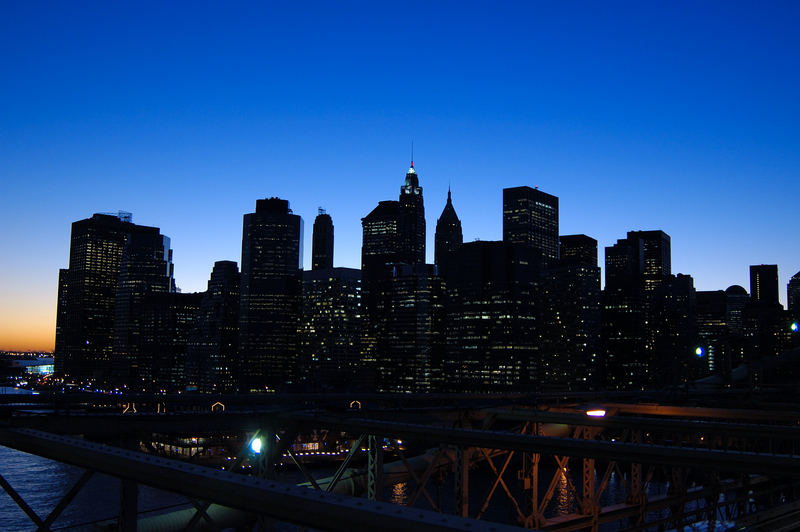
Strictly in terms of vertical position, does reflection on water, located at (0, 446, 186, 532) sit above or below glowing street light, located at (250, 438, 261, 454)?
below

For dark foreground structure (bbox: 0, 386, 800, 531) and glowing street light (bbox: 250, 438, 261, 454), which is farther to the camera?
glowing street light (bbox: 250, 438, 261, 454)

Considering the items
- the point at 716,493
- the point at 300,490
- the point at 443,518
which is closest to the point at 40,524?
the point at 300,490

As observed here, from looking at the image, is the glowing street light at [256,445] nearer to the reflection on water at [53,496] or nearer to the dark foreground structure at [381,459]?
the dark foreground structure at [381,459]

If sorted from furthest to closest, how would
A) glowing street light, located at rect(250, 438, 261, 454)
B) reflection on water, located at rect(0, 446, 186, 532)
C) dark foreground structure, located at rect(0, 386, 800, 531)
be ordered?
reflection on water, located at rect(0, 446, 186, 532) < glowing street light, located at rect(250, 438, 261, 454) < dark foreground structure, located at rect(0, 386, 800, 531)

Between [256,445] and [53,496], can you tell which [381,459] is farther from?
[53,496]

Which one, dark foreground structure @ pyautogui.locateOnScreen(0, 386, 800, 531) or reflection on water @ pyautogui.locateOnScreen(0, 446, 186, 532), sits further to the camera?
reflection on water @ pyautogui.locateOnScreen(0, 446, 186, 532)

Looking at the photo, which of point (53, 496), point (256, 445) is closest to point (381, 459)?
point (256, 445)

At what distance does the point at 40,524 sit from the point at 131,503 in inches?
48.6

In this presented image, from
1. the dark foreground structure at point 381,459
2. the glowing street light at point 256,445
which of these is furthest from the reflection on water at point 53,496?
the glowing street light at point 256,445

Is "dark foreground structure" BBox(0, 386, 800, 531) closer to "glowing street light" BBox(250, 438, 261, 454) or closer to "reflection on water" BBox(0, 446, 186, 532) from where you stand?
"glowing street light" BBox(250, 438, 261, 454)

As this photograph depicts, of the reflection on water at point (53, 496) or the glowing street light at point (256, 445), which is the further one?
the reflection on water at point (53, 496)

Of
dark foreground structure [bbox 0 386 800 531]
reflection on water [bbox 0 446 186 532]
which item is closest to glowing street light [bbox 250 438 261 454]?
dark foreground structure [bbox 0 386 800 531]

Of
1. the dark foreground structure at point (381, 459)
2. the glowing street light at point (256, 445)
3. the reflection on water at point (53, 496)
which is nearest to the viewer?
the dark foreground structure at point (381, 459)

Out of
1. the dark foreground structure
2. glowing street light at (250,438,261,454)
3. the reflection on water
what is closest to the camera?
the dark foreground structure
